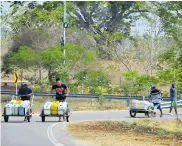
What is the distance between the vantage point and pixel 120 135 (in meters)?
18.3

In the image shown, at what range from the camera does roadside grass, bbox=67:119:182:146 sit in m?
16.2

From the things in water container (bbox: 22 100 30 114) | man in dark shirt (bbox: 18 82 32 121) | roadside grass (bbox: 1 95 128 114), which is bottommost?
roadside grass (bbox: 1 95 128 114)

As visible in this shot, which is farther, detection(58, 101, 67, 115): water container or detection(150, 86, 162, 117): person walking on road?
detection(150, 86, 162, 117): person walking on road

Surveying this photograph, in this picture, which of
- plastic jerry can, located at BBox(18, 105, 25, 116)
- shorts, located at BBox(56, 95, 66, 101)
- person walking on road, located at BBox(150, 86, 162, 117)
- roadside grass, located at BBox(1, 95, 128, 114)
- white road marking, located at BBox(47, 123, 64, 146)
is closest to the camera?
white road marking, located at BBox(47, 123, 64, 146)

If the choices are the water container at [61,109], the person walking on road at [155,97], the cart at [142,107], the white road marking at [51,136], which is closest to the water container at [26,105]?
the water container at [61,109]

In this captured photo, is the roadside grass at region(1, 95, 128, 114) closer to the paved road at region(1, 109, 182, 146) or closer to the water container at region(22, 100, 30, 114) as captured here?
the water container at region(22, 100, 30, 114)

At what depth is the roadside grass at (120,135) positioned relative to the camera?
16.2 meters

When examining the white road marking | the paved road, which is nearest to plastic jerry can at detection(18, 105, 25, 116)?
the paved road

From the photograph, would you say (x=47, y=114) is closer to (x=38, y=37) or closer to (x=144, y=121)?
(x=144, y=121)

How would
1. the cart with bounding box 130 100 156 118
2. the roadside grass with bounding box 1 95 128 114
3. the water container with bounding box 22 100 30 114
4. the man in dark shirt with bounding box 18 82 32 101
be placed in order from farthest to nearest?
the roadside grass with bounding box 1 95 128 114 → the cart with bounding box 130 100 156 118 → the man in dark shirt with bounding box 18 82 32 101 → the water container with bounding box 22 100 30 114

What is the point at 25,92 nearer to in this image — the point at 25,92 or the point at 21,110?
the point at 25,92

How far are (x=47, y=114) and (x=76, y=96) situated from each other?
13.8m

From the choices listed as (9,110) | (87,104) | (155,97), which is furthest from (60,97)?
(87,104)

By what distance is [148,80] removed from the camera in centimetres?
3956
